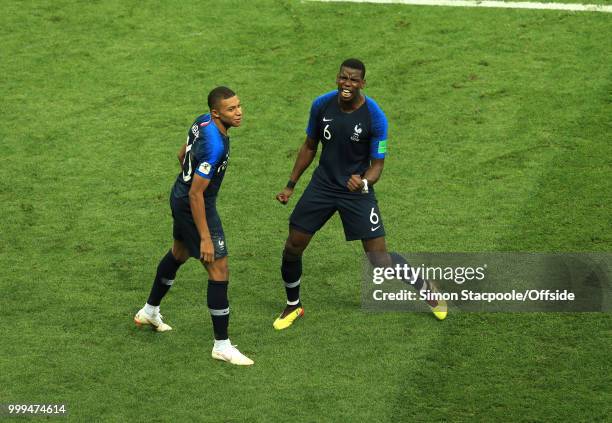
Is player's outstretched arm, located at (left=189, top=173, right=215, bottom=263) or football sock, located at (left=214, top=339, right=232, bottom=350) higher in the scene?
player's outstretched arm, located at (left=189, top=173, right=215, bottom=263)

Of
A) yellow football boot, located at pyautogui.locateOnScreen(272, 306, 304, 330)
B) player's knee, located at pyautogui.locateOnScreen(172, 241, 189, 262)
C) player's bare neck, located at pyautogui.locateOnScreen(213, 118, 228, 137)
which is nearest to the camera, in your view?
player's bare neck, located at pyautogui.locateOnScreen(213, 118, 228, 137)

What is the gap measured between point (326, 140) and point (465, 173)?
368 centimetres

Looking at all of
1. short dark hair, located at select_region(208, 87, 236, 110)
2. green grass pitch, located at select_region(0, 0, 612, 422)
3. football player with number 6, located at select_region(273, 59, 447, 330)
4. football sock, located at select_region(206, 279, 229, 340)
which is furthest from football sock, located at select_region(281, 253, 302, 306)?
short dark hair, located at select_region(208, 87, 236, 110)

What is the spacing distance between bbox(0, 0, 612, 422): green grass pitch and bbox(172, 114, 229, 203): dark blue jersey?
4.96 ft

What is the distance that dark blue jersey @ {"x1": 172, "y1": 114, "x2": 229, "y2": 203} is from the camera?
413 inches

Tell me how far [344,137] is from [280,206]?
119 inches

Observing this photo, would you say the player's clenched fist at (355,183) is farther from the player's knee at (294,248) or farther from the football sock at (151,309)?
the football sock at (151,309)

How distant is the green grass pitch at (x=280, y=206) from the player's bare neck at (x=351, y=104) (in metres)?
2.04

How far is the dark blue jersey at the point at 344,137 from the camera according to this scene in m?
11.1

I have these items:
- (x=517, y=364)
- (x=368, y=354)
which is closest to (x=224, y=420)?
(x=368, y=354)

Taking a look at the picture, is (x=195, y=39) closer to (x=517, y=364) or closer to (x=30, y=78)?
(x=30, y=78)

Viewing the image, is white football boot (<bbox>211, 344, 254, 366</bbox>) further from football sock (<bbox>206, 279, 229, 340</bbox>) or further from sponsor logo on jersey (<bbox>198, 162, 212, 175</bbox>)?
sponsor logo on jersey (<bbox>198, 162, 212, 175</bbox>)

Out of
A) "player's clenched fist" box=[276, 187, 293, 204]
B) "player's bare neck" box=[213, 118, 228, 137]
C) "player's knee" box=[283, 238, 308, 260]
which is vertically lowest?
"player's knee" box=[283, 238, 308, 260]

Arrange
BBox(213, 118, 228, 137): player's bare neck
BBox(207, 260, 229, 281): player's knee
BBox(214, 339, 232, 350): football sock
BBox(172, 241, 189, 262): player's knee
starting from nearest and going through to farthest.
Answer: BBox(213, 118, 228, 137): player's bare neck → BBox(207, 260, 229, 281): player's knee → BBox(214, 339, 232, 350): football sock → BBox(172, 241, 189, 262): player's knee
